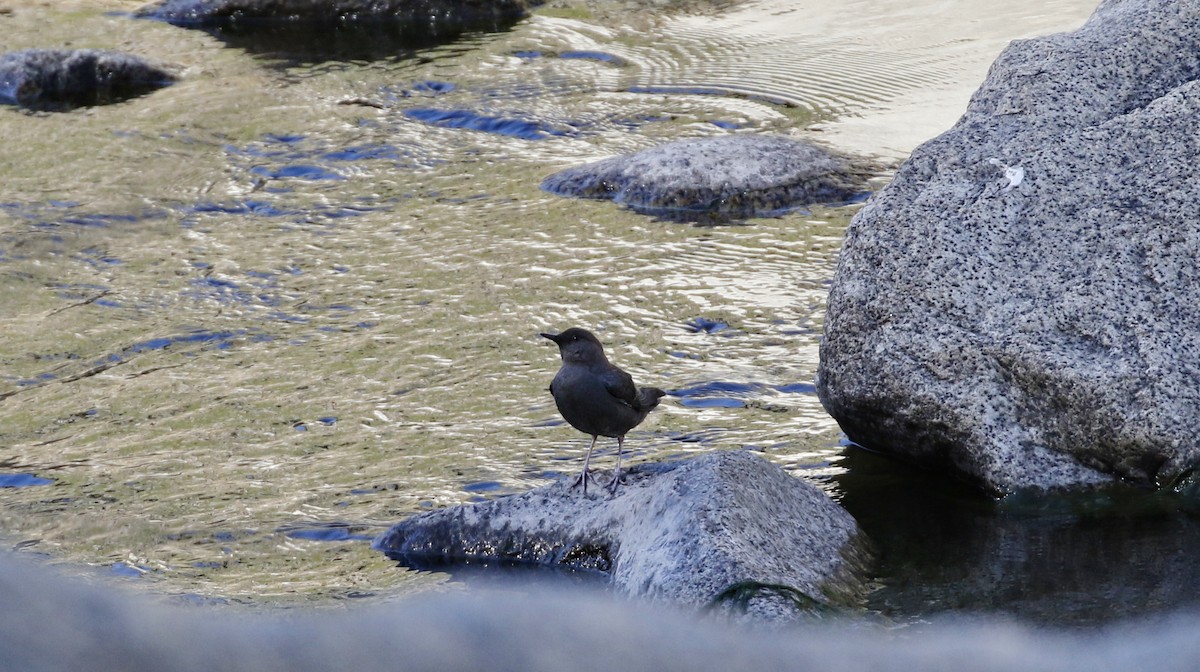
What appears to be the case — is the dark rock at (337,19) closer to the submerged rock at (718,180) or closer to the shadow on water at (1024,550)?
the submerged rock at (718,180)

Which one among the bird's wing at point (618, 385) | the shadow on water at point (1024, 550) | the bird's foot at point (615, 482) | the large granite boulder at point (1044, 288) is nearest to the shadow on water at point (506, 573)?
the bird's foot at point (615, 482)

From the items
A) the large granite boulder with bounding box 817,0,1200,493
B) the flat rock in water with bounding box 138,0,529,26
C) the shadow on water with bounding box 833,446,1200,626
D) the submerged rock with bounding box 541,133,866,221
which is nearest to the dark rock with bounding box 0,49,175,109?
the flat rock in water with bounding box 138,0,529,26

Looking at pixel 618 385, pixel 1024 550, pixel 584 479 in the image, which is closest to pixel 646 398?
pixel 618 385

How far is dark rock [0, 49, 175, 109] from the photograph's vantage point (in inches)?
537

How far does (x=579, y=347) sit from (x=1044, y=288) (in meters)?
1.85

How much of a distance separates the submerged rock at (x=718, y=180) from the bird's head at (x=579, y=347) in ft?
15.4

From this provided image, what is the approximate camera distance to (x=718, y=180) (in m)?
10.2

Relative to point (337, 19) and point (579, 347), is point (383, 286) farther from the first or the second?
point (337, 19)

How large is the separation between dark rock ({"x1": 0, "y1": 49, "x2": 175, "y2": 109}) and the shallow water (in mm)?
433

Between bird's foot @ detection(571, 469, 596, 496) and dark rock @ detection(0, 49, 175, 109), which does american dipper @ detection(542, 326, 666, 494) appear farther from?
dark rock @ detection(0, 49, 175, 109)

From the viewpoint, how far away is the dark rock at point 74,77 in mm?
13641

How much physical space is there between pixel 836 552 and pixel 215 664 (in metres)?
4.16

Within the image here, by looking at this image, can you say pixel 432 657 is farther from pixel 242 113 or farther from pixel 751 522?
pixel 242 113

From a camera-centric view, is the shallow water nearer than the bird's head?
No
